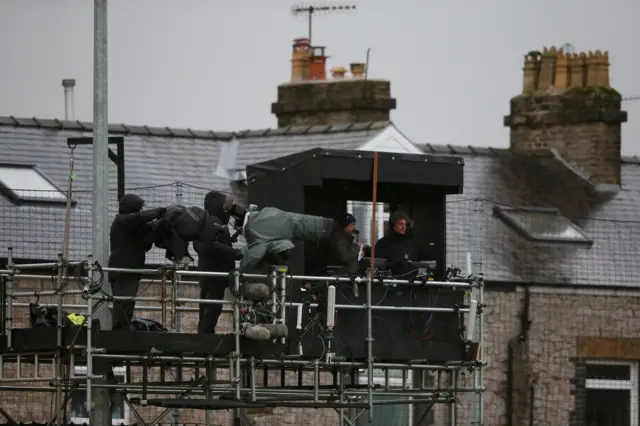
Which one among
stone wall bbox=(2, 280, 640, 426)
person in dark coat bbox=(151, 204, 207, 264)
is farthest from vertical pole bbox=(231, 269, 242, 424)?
stone wall bbox=(2, 280, 640, 426)

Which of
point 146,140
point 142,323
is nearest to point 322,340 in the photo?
point 142,323

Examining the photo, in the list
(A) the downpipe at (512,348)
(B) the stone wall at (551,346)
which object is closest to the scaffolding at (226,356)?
(B) the stone wall at (551,346)

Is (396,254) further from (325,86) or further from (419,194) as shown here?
(325,86)

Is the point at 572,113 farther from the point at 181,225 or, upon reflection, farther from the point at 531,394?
the point at 181,225

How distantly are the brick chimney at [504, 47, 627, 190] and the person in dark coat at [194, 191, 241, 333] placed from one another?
1833 centimetres

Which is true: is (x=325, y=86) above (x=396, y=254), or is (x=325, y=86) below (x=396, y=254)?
above

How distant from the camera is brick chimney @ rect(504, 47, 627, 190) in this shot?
135 ft

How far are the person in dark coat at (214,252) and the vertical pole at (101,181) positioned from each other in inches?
42.3

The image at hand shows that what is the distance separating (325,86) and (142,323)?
17815 millimetres

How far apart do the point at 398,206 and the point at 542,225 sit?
41.4 feet

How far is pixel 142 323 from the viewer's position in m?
24.0

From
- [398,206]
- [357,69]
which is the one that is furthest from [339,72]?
[398,206]

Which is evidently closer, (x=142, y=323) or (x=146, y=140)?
(x=142, y=323)

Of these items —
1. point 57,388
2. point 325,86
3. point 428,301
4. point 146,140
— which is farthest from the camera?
point 325,86
